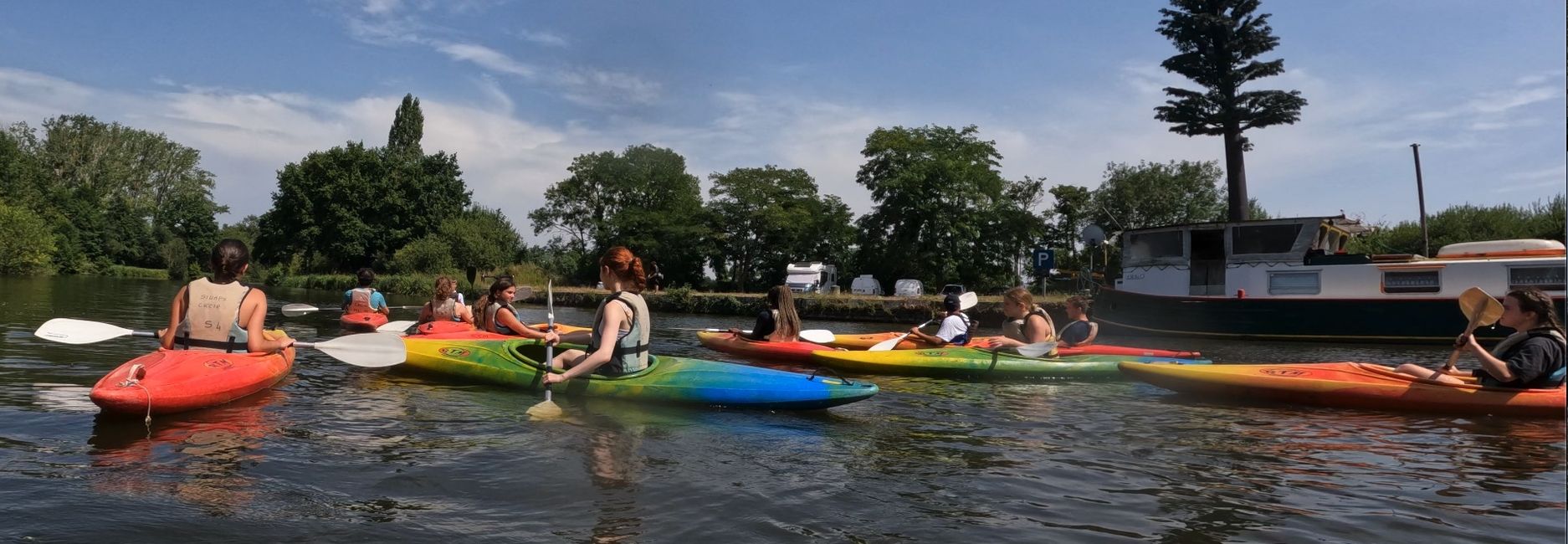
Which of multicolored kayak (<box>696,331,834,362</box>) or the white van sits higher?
the white van

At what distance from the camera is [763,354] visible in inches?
492

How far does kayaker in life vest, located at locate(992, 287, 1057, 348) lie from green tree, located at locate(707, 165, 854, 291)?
120 ft

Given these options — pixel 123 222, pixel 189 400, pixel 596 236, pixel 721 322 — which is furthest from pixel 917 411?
pixel 123 222

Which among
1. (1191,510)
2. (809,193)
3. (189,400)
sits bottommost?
(1191,510)

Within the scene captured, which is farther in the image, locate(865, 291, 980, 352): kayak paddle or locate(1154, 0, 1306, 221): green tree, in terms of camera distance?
locate(1154, 0, 1306, 221): green tree

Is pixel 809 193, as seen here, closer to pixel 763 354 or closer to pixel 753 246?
pixel 753 246

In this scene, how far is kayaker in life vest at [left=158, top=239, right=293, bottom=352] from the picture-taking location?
6664 millimetres

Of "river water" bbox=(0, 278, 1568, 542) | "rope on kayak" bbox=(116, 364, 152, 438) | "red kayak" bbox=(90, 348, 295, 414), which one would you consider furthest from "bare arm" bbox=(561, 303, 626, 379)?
"rope on kayak" bbox=(116, 364, 152, 438)

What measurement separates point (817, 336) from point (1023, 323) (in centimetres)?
319

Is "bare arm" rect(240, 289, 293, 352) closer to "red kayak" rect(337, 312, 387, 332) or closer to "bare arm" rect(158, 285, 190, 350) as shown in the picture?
"bare arm" rect(158, 285, 190, 350)

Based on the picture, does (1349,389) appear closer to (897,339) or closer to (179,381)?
(897,339)

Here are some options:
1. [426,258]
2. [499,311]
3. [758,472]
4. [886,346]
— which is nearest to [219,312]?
[499,311]

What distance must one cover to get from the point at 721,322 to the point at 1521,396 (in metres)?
21.9

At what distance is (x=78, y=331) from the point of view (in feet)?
25.5
